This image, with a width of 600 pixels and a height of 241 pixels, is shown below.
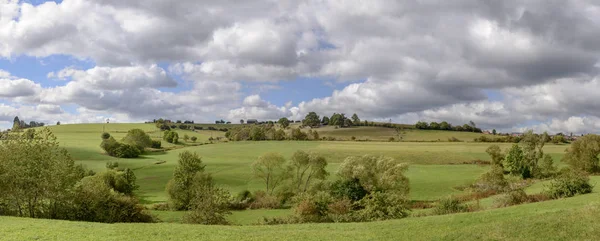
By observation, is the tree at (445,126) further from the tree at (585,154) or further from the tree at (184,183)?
the tree at (184,183)

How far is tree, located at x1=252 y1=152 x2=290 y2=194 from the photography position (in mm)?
74062

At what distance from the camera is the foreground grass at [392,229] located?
22047 millimetres

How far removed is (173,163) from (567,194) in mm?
93304

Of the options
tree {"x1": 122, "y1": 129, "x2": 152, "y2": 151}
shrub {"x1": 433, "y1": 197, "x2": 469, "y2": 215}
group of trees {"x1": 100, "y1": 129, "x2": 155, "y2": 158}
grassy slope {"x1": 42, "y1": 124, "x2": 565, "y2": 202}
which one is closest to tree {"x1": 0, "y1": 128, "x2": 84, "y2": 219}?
grassy slope {"x1": 42, "y1": 124, "x2": 565, "y2": 202}

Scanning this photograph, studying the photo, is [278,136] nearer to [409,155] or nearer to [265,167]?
[409,155]

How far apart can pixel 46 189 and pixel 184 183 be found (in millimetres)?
25232

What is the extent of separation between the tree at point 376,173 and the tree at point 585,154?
34853 mm

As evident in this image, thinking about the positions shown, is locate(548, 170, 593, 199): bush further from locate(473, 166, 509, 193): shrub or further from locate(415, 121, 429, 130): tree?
locate(415, 121, 429, 130): tree

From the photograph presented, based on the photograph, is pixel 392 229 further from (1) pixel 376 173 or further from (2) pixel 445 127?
(2) pixel 445 127

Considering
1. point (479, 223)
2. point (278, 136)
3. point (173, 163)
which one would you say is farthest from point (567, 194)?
point (278, 136)

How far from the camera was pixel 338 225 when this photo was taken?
29.8 meters

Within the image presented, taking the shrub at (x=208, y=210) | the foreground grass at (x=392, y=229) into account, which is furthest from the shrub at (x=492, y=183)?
the shrub at (x=208, y=210)

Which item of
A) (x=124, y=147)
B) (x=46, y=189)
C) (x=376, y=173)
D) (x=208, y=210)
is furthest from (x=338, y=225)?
(x=124, y=147)

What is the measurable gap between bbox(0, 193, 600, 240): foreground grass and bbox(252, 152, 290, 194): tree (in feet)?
145
